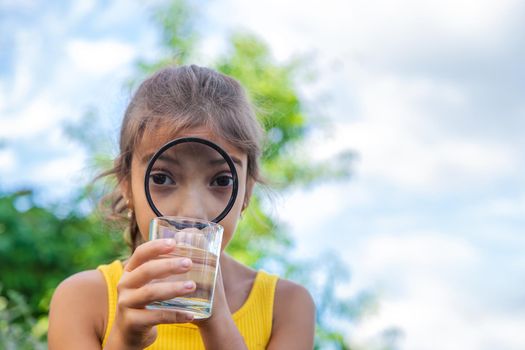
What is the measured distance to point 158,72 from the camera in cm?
329

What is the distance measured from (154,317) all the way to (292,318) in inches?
44.6

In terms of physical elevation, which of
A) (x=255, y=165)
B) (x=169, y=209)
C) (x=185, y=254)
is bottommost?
(x=185, y=254)

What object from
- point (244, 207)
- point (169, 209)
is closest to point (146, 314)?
point (169, 209)

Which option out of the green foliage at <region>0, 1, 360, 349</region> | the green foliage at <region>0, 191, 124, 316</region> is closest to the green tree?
the green foliage at <region>0, 1, 360, 349</region>

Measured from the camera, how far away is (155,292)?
204cm

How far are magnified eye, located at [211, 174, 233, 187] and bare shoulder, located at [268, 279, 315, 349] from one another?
76cm

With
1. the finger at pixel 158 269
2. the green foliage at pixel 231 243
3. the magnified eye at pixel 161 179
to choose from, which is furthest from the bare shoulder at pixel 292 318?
the green foliage at pixel 231 243

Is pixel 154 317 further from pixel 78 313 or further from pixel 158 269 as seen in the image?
pixel 78 313

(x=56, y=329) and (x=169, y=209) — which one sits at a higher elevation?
(x=169, y=209)

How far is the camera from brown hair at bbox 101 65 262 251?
2852mm

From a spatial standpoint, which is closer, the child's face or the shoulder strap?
the child's face

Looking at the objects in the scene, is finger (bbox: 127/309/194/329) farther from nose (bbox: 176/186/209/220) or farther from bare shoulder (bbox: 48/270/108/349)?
bare shoulder (bbox: 48/270/108/349)

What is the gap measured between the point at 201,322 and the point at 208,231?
1.66 ft

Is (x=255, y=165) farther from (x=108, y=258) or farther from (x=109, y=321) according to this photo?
(x=108, y=258)
